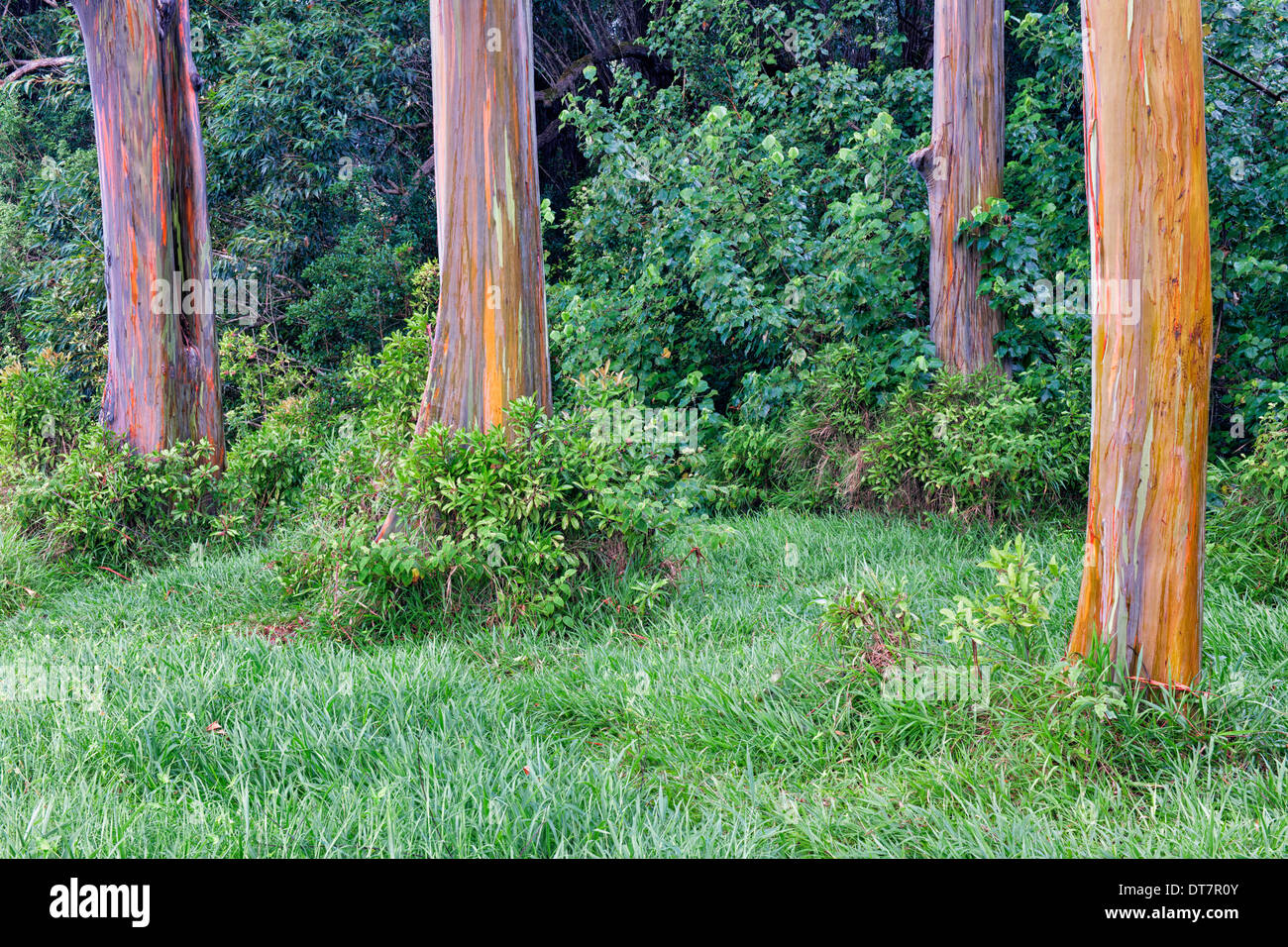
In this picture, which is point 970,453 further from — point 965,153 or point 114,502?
point 114,502

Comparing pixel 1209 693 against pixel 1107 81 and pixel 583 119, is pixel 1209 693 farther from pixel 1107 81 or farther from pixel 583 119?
pixel 583 119

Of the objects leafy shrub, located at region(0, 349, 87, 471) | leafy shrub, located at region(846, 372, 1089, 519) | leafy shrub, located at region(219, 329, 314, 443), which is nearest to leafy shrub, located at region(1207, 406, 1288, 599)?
leafy shrub, located at region(846, 372, 1089, 519)

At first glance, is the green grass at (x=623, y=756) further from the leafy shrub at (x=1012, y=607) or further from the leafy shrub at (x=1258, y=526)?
the leafy shrub at (x=1258, y=526)

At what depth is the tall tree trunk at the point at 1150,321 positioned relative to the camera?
8.68 feet

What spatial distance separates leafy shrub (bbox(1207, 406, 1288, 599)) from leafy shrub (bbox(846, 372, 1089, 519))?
1.20 metres

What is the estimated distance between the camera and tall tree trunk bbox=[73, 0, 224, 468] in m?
6.62

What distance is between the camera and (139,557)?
242 inches

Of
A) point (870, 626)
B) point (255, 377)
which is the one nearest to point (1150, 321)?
point (870, 626)

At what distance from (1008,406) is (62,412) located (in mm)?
7143

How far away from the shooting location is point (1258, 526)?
4391 mm

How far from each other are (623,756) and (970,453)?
3840mm

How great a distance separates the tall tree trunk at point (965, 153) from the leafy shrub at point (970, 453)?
1.52 feet

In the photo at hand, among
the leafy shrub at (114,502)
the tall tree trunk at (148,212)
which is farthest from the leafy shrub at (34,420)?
the tall tree trunk at (148,212)

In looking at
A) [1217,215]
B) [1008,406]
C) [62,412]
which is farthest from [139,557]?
[1217,215]
